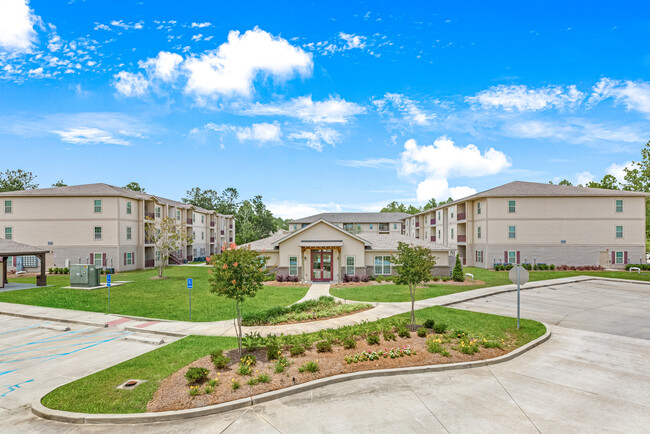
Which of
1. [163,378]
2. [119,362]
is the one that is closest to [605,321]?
[163,378]

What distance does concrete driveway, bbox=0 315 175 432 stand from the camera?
29.6 feet

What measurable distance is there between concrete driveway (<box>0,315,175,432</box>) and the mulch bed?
120 inches

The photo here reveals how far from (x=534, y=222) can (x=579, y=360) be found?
1446 inches

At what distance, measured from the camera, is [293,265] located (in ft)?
107

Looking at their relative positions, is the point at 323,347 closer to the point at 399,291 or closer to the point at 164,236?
the point at 399,291

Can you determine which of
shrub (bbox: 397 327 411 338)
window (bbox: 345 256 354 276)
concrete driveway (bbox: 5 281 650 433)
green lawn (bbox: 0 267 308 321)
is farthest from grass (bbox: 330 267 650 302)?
concrete driveway (bbox: 5 281 650 433)

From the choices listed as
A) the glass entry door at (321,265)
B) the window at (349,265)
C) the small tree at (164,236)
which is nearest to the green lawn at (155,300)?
the glass entry door at (321,265)

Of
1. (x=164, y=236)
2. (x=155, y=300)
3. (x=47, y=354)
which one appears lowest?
(x=155, y=300)

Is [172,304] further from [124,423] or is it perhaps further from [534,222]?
[534,222]

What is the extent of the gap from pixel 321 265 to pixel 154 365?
Answer: 22856 mm

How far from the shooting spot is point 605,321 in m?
16.8

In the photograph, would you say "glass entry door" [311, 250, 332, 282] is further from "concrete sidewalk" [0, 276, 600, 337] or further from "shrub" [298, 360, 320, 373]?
"shrub" [298, 360, 320, 373]

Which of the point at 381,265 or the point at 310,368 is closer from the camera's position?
the point at 310,368

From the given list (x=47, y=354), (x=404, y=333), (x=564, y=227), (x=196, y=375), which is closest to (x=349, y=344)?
(x=404, y=333)
